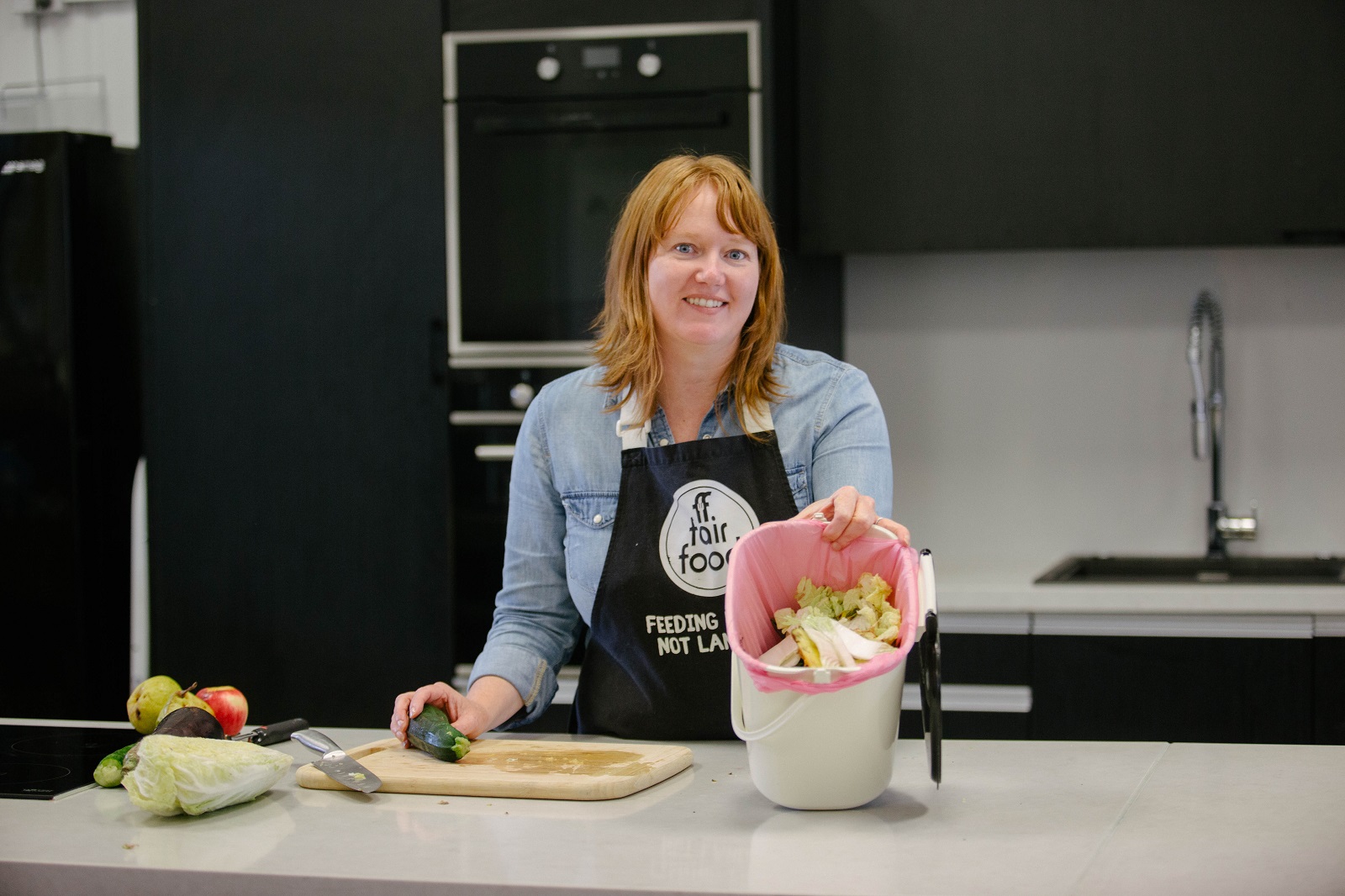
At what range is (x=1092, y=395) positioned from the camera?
9.68ft

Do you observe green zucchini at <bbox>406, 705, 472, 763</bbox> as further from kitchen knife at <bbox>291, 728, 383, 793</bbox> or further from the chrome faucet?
the chrome faucet

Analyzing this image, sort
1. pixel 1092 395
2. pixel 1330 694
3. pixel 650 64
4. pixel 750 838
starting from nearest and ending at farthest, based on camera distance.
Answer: pixel 750 838 < pixel 1330 694 < pixel 650 64 < pixel 1092 395

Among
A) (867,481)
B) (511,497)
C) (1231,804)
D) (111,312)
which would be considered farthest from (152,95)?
(1231,804)

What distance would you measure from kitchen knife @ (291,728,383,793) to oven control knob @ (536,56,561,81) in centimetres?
156

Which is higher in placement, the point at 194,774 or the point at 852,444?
the point at 852,444

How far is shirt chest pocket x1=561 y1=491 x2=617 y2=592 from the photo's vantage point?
166 cm

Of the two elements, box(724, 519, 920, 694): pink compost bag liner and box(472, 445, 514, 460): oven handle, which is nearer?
box(724, 519, 920, 694): pink compost bag liner

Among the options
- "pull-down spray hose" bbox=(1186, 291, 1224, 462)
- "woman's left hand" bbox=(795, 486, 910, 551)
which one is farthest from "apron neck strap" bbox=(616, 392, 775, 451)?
"pull-down spray hose" bbox=(1186, 291, 1224, 462)

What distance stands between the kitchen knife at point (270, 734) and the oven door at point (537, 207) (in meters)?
1.16

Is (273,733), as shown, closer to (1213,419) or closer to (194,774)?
(194,774)

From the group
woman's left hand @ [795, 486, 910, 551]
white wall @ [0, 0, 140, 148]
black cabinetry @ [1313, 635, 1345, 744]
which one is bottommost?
black cabinetry @ [1313, 635, 1345, 744]

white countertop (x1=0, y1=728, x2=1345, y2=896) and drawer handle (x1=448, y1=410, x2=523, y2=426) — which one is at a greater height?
drawer handle (x1=448, y1=410, x2=523, y2=426)

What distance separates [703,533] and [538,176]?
1195 millimetres

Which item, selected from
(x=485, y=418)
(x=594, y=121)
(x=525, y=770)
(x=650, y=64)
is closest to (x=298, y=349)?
(x=485, y=418)
